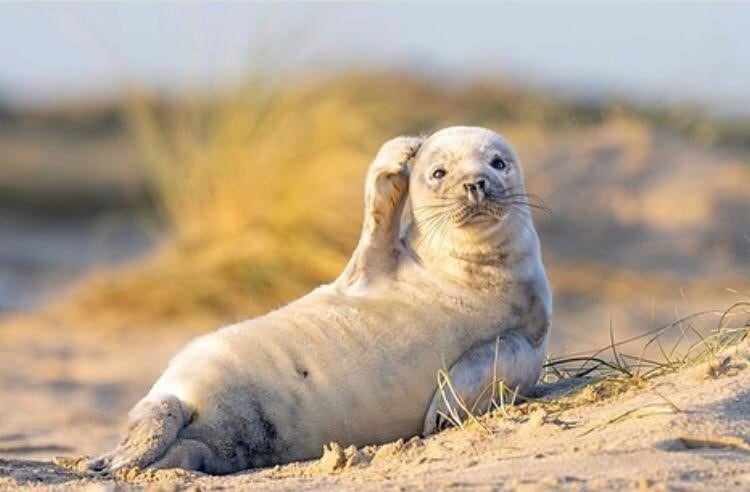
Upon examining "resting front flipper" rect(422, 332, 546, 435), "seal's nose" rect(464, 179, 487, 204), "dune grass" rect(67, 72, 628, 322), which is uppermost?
"dune grass" rect(67, 72, 628, 322)

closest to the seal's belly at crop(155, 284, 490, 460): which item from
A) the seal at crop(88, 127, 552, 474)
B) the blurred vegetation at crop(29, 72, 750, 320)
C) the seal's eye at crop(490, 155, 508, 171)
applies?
the seal at crop(88, 127, 552, 474)

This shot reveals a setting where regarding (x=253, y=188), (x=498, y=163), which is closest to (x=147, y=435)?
(x=498, y=163)

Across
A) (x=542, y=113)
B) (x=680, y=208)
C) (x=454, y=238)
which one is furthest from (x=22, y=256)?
(x=454, y=238)

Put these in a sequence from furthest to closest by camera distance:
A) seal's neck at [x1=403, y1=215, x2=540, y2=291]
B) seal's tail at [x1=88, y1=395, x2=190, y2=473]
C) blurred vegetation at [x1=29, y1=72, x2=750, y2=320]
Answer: blurred vegetation at [x1=29, y1=72, x2=750, y2=320]
seal's neck at [x1=403, y1=215, x2=540, y2=291]
seal's tail at [x1=88, y1=395, x2=190, y2=473]

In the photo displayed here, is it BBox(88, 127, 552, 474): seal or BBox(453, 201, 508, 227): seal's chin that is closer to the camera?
BBox(88, 127, 552, 474): seal

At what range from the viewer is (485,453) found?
435cm

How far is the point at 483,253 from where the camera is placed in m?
5.05

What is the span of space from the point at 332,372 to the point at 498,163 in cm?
89

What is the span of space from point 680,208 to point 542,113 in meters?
1.50

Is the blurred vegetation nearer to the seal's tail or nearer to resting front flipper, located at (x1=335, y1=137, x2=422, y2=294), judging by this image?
resting front flipper, located at (x1=335, y1=137, x2=422, y2=294)

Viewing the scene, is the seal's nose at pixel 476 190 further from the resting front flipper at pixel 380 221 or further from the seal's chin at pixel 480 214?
the resting front flipper at pixel 380 221

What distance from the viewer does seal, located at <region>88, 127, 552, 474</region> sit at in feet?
15.7

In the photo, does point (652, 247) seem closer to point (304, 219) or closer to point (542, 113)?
point (542, 113)

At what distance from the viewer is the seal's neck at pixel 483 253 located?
5016 mm
